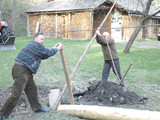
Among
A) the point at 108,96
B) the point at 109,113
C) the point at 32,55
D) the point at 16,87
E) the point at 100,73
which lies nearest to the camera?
the point at 109,113

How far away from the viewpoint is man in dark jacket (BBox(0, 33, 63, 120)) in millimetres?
3943

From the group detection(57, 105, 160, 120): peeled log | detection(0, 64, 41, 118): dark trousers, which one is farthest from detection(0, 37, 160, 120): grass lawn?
detection(0, 64, 41, 118): dark trousers

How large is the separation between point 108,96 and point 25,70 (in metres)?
2.32

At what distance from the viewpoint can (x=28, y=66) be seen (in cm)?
402

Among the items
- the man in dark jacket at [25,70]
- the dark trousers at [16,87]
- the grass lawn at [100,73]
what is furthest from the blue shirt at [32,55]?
the grass lawn at [100,73]

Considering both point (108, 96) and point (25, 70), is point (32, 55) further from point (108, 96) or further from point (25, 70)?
point (108, 96)

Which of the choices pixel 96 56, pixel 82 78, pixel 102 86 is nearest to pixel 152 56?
pixel 96 56

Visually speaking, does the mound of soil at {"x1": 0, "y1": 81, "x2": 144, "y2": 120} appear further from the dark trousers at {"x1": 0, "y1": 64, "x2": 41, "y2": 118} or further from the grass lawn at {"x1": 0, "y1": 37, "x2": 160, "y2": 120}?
the dark trousers at {"x1": 0, "y1": 64, "x2": 41, "y2": 118}

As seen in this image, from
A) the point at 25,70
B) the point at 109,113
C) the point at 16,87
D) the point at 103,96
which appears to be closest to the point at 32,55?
the point at 25,70

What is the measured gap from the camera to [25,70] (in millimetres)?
4043

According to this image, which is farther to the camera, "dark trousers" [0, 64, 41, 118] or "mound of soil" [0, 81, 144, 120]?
"mound of soil" [0, 81, 144, 120]

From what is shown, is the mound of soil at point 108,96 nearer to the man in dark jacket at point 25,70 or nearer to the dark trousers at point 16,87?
the man in dark jacket at point 25,70

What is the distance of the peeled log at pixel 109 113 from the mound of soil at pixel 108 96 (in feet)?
3.49

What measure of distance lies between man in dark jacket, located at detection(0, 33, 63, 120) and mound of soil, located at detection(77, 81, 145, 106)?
166 cm
